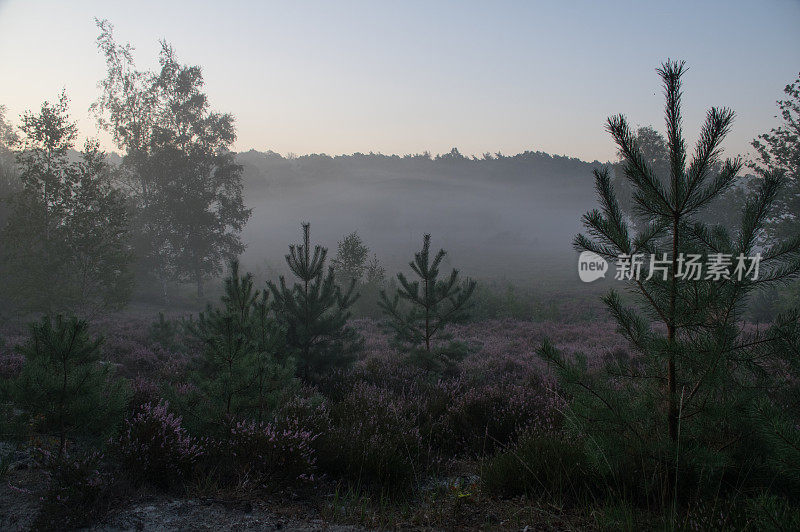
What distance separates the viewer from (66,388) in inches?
132

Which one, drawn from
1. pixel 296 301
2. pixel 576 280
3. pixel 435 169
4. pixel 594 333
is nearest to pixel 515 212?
pixel 435 169

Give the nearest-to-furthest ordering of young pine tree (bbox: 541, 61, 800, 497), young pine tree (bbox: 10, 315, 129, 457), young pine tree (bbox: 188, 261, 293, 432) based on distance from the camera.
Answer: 1. young pine tree (bbox: 541, 61, 800, 497)
2. young pine tree (bbox: 10, 315, 129, 457)
3. young pine tree (bbox: 188, 261, 293, 432)

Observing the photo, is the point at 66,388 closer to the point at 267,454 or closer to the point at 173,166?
the point at 267,454

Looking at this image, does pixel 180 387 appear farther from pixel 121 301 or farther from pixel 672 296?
pixel 121 301

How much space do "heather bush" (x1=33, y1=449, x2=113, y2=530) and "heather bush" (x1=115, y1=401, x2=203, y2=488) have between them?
1.00 feet

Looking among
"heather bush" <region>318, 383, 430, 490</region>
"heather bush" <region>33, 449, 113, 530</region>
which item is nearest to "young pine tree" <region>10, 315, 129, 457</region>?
"heather bush" <region>33, 449, 113, 530</region>

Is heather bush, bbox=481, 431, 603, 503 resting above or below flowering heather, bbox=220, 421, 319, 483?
above

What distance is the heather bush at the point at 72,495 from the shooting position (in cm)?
265

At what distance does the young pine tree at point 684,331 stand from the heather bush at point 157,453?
3244 millimetres

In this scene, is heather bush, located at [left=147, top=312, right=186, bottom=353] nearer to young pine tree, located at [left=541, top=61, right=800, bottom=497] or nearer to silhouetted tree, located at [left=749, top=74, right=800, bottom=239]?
young pine tree, located at [left=541, top=61, right=800, bottom=497]

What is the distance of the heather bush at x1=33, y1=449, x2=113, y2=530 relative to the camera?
265 centimetres

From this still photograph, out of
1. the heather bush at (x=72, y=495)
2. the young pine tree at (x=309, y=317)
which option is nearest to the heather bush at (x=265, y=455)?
the heather bush at (x=72, y=495)

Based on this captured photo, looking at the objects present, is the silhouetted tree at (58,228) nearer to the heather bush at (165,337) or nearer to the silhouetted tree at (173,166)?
the heather bush at (165,337)

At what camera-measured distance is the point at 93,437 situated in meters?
3.62
